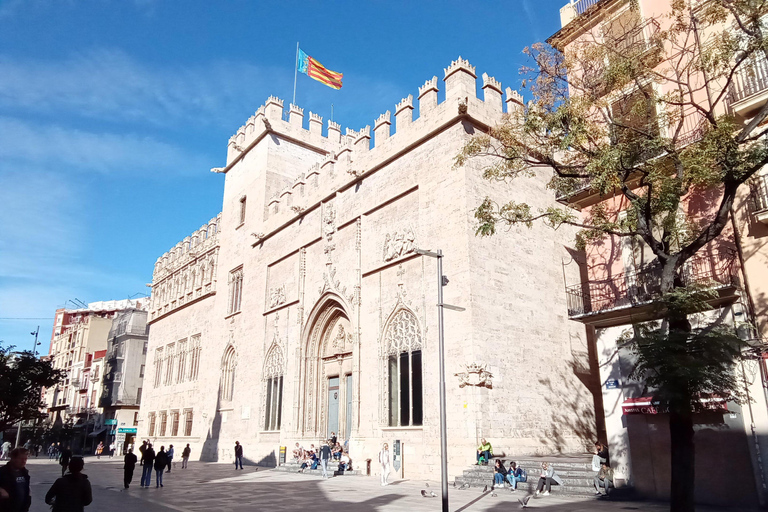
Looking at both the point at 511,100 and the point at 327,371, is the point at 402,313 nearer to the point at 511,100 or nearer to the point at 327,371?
the point at 327,371

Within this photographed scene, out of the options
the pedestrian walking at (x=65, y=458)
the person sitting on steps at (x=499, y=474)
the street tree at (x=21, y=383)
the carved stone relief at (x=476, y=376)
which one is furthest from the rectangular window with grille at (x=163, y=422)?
the person sitting on steps at (x=499, y=474)

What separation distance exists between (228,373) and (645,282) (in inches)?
930

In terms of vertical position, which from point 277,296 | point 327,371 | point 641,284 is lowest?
point 327,371

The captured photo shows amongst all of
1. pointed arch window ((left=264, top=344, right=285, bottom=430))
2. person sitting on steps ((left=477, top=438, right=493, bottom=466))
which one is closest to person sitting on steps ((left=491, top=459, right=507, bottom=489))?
person sitting on steps ((left=477, top=438, right=493, bottom=466))

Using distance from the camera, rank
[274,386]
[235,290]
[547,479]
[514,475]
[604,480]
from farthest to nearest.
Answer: [235,290] → [274,386] → [514,475] → [547,479] → [604,480]

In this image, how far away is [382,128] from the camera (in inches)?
867

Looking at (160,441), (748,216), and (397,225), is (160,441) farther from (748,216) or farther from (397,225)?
(748,216)

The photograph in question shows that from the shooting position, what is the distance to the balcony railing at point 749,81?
38.1ft

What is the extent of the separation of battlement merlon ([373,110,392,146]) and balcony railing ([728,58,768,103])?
12.3 m

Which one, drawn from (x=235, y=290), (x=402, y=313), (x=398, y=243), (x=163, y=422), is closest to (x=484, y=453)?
(x=402, y=313)

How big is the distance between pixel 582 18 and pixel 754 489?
1178cm

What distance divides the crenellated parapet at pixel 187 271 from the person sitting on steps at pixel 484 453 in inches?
932

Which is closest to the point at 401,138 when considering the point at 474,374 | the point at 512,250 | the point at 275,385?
the point at 512,250

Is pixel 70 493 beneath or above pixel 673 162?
beneath
